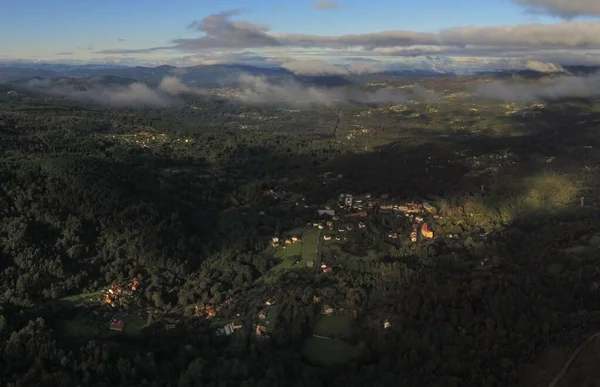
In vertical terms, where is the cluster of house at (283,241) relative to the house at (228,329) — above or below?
above

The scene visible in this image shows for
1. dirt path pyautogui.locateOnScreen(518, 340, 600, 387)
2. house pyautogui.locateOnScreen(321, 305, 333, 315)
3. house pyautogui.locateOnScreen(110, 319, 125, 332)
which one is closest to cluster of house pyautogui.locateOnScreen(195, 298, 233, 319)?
house pyautogui.locateOnScreen(110, 319, 125, 332)

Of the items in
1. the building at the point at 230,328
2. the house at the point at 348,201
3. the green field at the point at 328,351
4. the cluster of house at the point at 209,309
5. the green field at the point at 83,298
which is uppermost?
the house at the point at 348,201

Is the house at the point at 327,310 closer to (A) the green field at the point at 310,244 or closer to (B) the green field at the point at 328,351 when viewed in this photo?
(B) the green field at the point at 328,351

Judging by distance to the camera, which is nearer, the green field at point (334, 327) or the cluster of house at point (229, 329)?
the green field at point (334, 327)

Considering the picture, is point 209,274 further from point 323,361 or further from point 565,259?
point 565,259

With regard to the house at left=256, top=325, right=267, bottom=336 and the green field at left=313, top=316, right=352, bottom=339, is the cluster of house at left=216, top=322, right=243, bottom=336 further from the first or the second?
the green field at left=313, top=316, right=352, bottom=339

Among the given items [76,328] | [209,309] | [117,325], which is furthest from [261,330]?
[76,328]

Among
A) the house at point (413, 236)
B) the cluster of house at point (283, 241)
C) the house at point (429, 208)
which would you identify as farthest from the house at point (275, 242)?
the house at point (429, 208)
